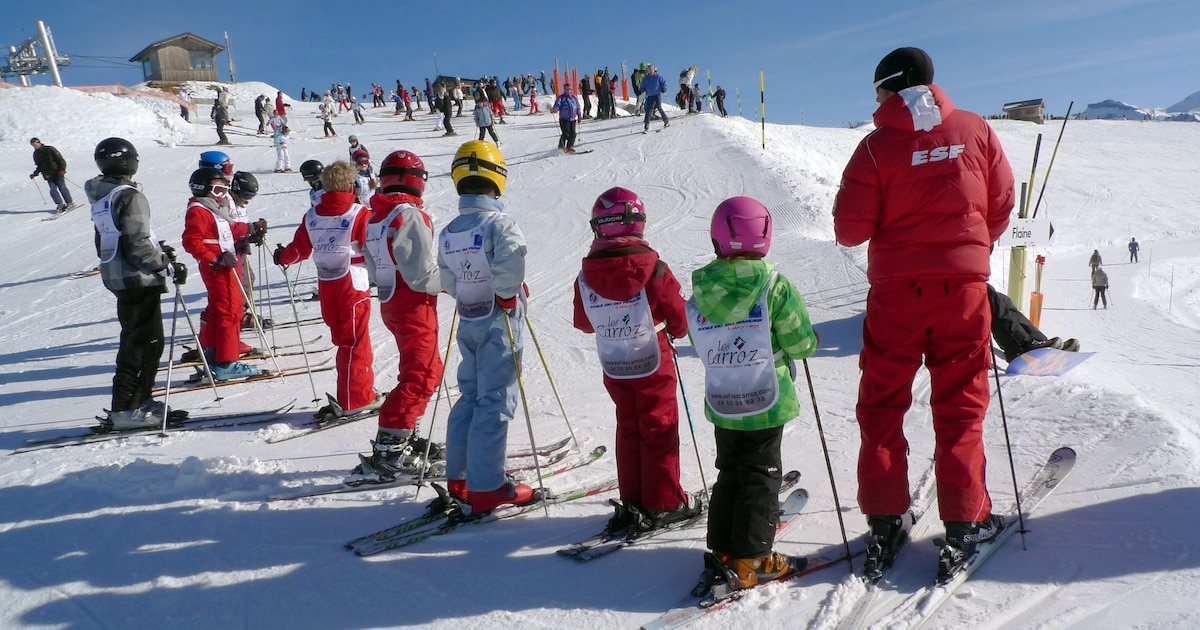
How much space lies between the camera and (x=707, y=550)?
3.18 m

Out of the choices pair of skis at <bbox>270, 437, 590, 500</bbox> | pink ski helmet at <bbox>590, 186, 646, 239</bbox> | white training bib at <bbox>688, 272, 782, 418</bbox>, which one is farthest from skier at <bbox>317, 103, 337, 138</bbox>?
white training bib at <bbox>688, 272, 782, 418</bbox>

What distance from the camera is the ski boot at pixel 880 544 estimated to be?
2861 mm

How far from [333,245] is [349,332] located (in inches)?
26.2

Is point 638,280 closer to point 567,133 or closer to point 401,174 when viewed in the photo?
point 401,174

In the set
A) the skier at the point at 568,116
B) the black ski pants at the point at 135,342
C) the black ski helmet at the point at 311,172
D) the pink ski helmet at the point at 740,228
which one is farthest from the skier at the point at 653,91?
the pink ski helmet at the point at 740,228

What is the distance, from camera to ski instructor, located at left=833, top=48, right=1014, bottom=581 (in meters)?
2.77

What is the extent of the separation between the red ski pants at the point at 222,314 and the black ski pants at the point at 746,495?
571 centimetres

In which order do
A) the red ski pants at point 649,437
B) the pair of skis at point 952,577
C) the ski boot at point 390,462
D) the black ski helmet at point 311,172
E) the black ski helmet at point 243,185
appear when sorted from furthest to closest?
the black ski helmet at point 311,172 < the black ski helmet at point 243,185 < the ski boot at point 390,462 < the red ski pants at point 649,437 < the pair of skis at point 952,577

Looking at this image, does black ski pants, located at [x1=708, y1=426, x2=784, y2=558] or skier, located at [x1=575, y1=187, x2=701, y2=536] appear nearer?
black ski pants, located at [x1=708, y1=426, x2=784, y2=558]

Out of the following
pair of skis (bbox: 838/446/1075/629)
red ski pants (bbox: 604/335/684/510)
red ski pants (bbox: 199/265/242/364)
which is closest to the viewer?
pair of skis (bbox: 838/446/1075/629)

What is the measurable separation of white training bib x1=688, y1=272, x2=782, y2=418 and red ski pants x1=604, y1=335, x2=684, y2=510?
44 centimetres

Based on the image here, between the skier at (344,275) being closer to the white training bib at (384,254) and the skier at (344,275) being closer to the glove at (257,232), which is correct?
the white training bib at (384,254)

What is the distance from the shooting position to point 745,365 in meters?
2.86

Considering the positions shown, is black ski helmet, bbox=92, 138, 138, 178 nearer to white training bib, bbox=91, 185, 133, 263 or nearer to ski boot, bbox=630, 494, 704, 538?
white training bib, bbox=91, 185, 133, 263
